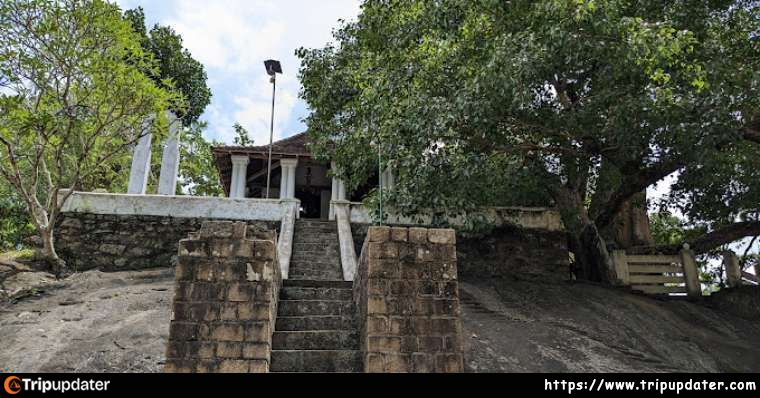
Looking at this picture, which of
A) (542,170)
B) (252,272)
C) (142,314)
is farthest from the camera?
(542,170)

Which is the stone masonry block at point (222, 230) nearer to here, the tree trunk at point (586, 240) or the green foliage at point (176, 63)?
the tree trunk at point (586, 240)

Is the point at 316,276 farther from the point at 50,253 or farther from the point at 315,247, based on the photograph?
the point at 50,253

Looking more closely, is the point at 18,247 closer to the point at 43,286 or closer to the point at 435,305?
the point at 43,286

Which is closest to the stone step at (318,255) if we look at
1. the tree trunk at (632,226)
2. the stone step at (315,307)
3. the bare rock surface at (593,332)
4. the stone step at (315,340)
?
the bare rock surface at (593,332)

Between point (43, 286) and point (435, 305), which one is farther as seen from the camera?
point (43, 286)

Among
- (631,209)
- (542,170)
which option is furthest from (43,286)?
(631,209)

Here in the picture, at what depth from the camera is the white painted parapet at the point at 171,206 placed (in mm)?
10492

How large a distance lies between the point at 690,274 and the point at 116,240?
11.5 metres

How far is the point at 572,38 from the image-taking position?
23.6 ft

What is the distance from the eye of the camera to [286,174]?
16.4 metres

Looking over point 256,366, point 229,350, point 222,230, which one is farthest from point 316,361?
point 222,230

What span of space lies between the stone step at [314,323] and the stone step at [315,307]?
154 mm

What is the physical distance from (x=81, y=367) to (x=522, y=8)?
25.3 feet

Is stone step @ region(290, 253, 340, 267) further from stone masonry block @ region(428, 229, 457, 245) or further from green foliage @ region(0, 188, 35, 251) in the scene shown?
green foliage @ region(0, 188, 35, 251)
